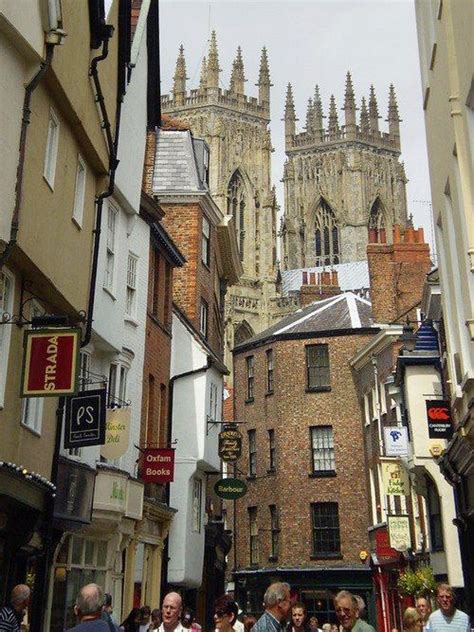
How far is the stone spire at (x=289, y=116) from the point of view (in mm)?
134875

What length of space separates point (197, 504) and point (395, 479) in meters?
5.92

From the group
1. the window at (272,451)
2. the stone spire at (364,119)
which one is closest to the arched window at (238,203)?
the stone spire at (364,119)

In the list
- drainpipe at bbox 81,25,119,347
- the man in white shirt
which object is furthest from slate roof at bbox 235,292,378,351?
the man in white shirt

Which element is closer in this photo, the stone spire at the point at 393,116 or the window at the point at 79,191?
the window at the point at 79,191

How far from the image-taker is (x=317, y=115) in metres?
135

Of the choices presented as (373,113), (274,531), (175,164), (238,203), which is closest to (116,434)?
(175,164)

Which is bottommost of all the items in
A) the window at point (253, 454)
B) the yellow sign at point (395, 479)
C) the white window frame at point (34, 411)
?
the white window frame at point (34, 411)

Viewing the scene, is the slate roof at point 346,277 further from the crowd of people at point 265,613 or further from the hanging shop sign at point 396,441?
the crowd of people at point 265,613

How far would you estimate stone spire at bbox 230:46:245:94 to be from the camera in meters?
118

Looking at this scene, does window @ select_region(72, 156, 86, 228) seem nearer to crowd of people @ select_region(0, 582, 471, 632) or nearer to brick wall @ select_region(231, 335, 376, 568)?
crowd of people @ select_region(0, 582, 471, 632)

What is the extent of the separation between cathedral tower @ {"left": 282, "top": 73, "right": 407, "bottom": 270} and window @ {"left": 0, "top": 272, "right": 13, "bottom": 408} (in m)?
112

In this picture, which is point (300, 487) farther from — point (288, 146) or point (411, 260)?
point (288, 146)

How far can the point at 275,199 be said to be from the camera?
366ft

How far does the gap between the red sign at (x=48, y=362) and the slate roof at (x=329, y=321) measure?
2684cm
